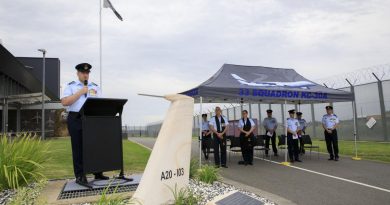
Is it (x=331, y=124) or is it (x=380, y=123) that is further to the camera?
(x=380, y=123)

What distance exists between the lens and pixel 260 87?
1169 centimetres

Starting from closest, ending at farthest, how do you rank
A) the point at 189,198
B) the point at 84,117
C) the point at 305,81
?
1. the point at 189,198
2. the point at 84,117
3. the point at 305,81

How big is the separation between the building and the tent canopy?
466 inches

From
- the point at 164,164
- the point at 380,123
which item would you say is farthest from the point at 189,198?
the point at 380,123

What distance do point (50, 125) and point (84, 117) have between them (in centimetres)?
3463

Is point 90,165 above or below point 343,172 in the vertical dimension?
above

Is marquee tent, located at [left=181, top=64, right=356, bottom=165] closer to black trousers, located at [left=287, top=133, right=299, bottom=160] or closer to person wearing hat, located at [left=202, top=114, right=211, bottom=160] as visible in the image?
person wearing hat, located at [left=202, top=114, right=211, bottom=160]

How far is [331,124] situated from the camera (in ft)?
42.1

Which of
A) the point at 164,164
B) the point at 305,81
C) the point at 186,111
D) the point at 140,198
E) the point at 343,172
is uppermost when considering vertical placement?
the point at 305,81

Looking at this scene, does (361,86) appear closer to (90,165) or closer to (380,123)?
(380,123)

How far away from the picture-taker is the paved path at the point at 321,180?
6.64 metres

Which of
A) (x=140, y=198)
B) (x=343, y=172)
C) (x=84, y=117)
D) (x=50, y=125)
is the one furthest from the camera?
(x=50, y=125)

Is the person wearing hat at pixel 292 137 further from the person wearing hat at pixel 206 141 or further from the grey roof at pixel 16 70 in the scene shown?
the grey roof at pixel 16 70

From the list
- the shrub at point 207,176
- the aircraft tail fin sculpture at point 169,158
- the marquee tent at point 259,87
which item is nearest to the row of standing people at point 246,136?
the marquee tent at point 259,87
